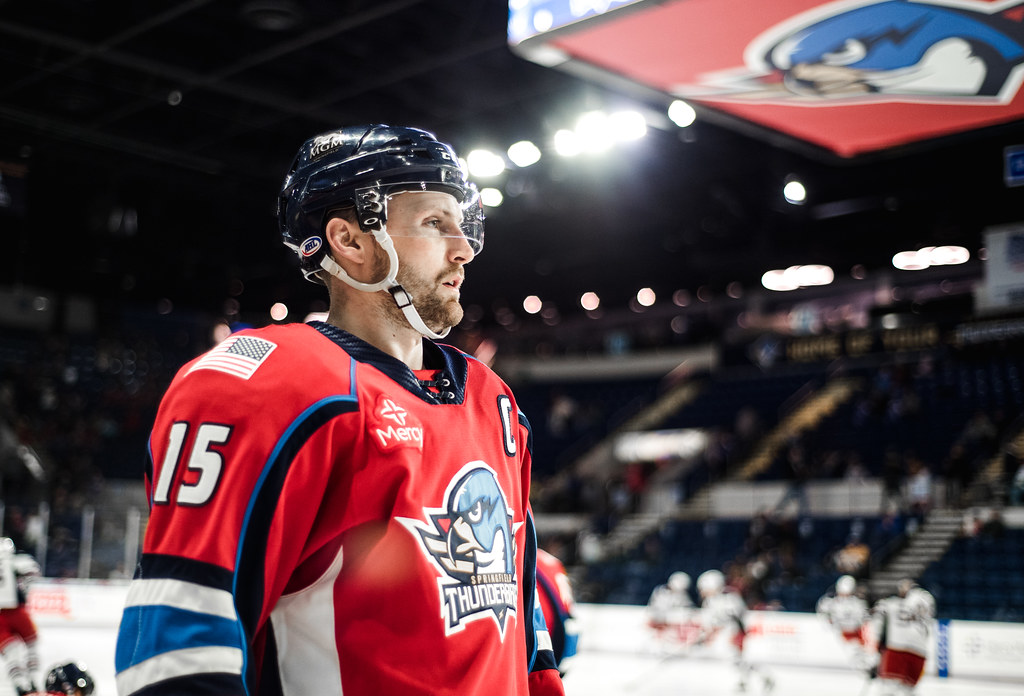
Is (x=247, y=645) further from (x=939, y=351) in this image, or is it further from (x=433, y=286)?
(x=939, y=351)

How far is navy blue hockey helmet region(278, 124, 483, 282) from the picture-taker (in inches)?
62.5

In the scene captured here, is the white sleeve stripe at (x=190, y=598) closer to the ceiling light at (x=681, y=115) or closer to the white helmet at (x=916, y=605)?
the white helmet at (x=916, y=605)

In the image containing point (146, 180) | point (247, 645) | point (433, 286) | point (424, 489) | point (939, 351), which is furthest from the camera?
point (939, 351)

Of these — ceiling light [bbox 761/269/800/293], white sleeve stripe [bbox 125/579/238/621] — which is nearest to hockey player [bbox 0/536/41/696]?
white sleeve stripe [bbox 125/579/238/621]

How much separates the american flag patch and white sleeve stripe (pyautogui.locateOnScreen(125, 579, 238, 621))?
264 millimetres

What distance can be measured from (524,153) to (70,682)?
33.9 ft

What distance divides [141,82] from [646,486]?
49.6ft

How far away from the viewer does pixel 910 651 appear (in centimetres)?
842

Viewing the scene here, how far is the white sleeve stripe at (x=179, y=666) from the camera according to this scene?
1146 millimetres

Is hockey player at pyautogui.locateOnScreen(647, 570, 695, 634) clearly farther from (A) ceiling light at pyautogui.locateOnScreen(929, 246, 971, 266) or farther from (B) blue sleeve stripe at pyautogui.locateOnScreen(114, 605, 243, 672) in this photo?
(B) blue sleeve stripe at pyautogui.locateOnScreen(114, 605, 243, 672)

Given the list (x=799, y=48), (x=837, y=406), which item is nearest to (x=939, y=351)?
(x=837, y=406)

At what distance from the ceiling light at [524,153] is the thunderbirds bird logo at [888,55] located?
5876mm

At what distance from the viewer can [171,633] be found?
1162mm

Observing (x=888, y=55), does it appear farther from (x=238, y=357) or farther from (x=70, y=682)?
(x=238, y=357)
